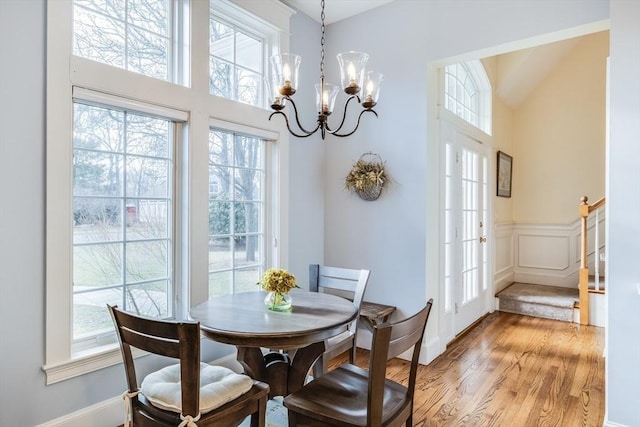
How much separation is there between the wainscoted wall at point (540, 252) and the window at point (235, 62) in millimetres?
3655

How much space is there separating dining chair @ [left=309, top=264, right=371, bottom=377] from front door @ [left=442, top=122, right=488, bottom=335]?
4.21 ft

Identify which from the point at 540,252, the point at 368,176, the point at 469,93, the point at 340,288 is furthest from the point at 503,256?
the point at 340,288

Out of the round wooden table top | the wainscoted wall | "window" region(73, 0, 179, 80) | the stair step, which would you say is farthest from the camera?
the wainscoted wall

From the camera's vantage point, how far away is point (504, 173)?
525cm

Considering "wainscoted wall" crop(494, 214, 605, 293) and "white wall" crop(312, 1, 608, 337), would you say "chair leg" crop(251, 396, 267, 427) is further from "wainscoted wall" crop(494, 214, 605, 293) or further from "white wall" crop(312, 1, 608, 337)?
"wainscoted wall" crop(494, 214, 605, 293)

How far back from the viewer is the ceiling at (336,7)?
3.32m

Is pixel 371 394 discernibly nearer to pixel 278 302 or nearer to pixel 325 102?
pixel 278 302

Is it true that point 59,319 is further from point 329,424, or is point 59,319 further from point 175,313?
point 329,424

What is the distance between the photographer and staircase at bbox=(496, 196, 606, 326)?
14.2 ft

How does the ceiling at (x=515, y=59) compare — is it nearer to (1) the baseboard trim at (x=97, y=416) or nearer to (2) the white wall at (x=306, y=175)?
(2) the white wall at (x=306, y=175)

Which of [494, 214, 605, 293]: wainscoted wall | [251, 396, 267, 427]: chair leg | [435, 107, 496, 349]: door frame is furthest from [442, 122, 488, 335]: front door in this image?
[251, 396, 267, 427]: chair leg

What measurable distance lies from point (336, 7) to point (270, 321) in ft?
9.33

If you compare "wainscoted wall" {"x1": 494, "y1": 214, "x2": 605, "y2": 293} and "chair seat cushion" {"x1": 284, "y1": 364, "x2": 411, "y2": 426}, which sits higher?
"wainscoted wall" {"x1": 494, "y1": 214, "x2": 605, "y2": 293}

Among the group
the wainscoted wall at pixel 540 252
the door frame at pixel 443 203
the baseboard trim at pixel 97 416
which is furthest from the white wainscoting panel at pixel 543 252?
the baseboard trim at pixel 97 416
